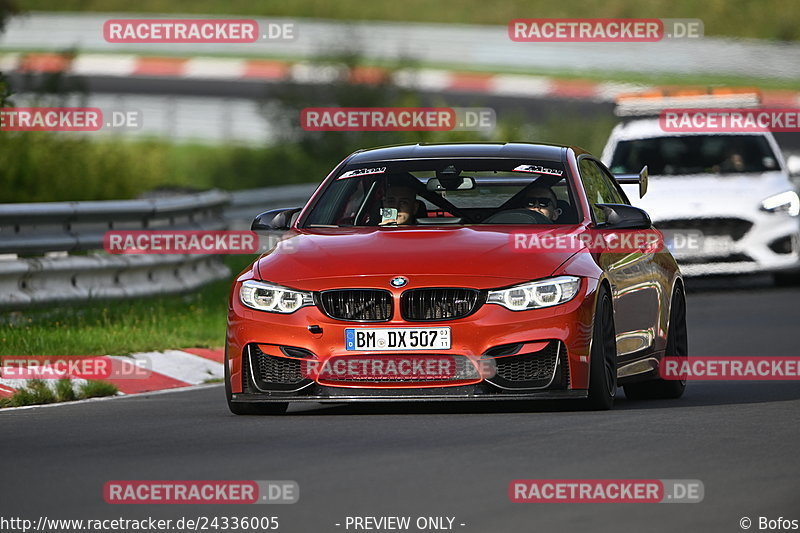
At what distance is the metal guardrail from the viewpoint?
50.4 feet

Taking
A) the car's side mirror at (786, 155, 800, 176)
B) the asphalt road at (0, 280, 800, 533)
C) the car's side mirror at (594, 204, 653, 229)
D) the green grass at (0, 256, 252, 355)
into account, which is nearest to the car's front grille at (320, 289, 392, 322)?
the asphalt road at (0, 280, 800, 533)

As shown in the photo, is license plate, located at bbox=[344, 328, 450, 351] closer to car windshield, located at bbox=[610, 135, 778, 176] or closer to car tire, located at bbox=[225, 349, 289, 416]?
car tire, located at bbox=[225, 349, 289, 416]

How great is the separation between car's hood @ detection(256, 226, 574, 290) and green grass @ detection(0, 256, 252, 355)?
3.51m

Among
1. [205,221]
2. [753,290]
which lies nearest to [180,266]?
[205,221]

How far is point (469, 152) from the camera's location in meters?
11.7

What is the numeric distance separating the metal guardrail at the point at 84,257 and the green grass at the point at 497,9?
1336 inches

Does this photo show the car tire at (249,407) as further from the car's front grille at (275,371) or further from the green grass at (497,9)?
the green grass at (497,9)

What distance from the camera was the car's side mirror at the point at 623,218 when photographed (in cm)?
1108

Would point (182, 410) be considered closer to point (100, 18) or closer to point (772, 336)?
point (772, 336)

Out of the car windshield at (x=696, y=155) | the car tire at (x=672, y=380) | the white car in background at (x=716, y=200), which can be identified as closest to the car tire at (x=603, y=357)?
the car tire at (x=672, y=380)

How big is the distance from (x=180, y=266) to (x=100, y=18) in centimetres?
3009

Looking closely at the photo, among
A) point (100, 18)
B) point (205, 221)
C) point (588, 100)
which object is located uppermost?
point (100, 18)

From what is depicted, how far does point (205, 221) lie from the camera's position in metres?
20.4

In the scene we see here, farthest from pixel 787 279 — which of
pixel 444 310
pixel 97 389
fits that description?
pixel 444 310
